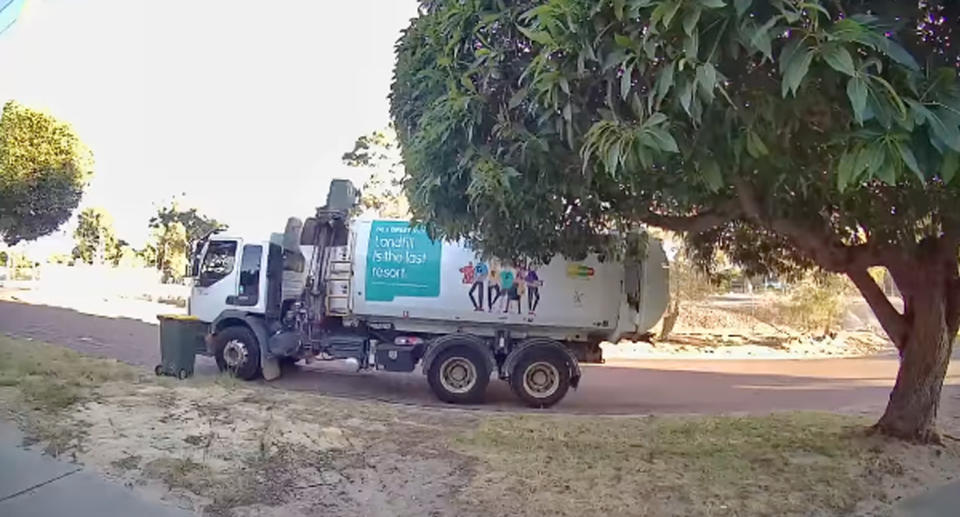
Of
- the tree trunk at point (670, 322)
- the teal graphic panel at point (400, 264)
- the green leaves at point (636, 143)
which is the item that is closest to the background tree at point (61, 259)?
the tree trunk at point (670, 322)

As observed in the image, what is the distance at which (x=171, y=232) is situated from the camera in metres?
50.1

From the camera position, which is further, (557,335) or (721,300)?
(721,300)

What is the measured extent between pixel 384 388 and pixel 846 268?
8.29m

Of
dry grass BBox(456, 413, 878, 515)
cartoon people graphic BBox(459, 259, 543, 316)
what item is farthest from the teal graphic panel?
dry grass BBox(456, 413, 878, 515)

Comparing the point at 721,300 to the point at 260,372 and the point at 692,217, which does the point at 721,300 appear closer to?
the point at 260,372

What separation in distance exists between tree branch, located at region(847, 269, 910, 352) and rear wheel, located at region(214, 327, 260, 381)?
937cm

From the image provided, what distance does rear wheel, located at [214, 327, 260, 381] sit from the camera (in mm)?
13555

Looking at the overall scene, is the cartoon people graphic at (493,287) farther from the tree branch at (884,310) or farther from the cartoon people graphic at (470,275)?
the tree branch at (884,310)

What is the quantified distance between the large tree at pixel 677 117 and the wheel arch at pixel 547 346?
5.37 m

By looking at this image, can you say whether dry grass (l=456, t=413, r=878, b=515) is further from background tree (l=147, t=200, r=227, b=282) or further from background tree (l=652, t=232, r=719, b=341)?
background tree (l=147, t=200, r=227, b=282)

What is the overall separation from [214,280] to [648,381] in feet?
28.2

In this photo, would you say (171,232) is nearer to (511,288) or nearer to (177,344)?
(177,344)

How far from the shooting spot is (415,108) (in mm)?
5531

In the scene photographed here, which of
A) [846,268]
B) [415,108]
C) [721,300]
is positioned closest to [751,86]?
[415,108]
